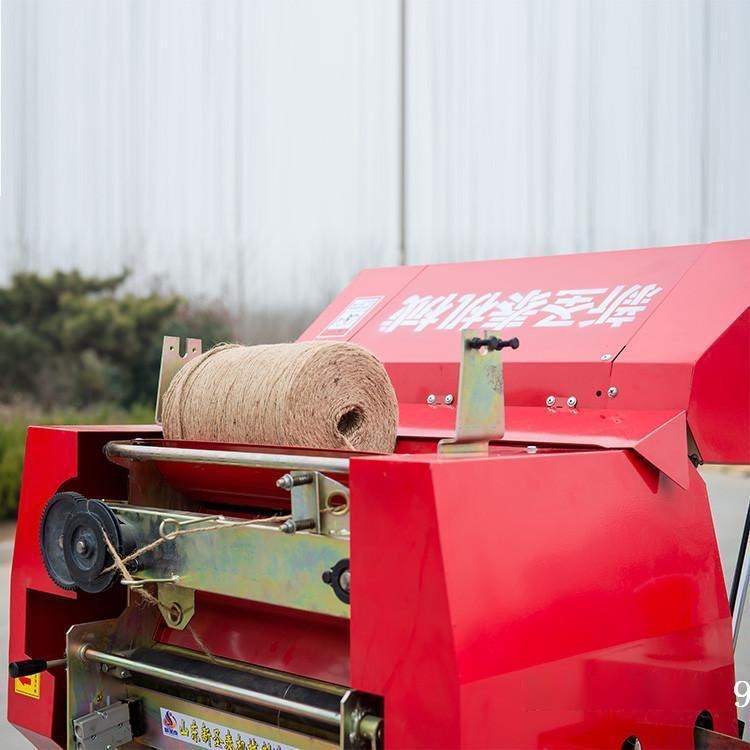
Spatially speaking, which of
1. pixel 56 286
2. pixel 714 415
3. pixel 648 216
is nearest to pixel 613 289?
pixel 714 415

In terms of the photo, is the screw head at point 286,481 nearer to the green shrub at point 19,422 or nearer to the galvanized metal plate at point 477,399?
the galvanized metal plate at point 477,399

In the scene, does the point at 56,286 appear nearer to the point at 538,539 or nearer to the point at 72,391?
the point at 72,391

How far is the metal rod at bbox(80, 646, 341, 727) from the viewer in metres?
1.65

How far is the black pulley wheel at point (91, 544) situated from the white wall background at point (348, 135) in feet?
18.8

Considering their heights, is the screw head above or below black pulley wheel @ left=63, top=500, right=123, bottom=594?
above

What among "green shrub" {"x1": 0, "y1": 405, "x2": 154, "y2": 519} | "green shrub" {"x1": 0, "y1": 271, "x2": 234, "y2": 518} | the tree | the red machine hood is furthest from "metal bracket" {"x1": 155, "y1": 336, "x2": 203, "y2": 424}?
the tree

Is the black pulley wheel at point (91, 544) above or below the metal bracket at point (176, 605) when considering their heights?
above

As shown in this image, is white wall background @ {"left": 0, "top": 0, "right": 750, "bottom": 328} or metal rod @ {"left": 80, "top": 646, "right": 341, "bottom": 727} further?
white wall background @ {"left": 0, "top": 0, "right": 750, "bottom": 328}

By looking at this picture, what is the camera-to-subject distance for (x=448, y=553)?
1.42 m

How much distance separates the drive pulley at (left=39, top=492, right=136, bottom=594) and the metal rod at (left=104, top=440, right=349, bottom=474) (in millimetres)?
132

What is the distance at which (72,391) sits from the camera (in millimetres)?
7707

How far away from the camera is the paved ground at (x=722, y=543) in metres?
3.32

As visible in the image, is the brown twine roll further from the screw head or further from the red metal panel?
the red metal panel

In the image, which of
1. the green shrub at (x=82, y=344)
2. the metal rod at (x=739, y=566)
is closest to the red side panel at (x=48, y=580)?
the metal rod at (x=739, y=566)
